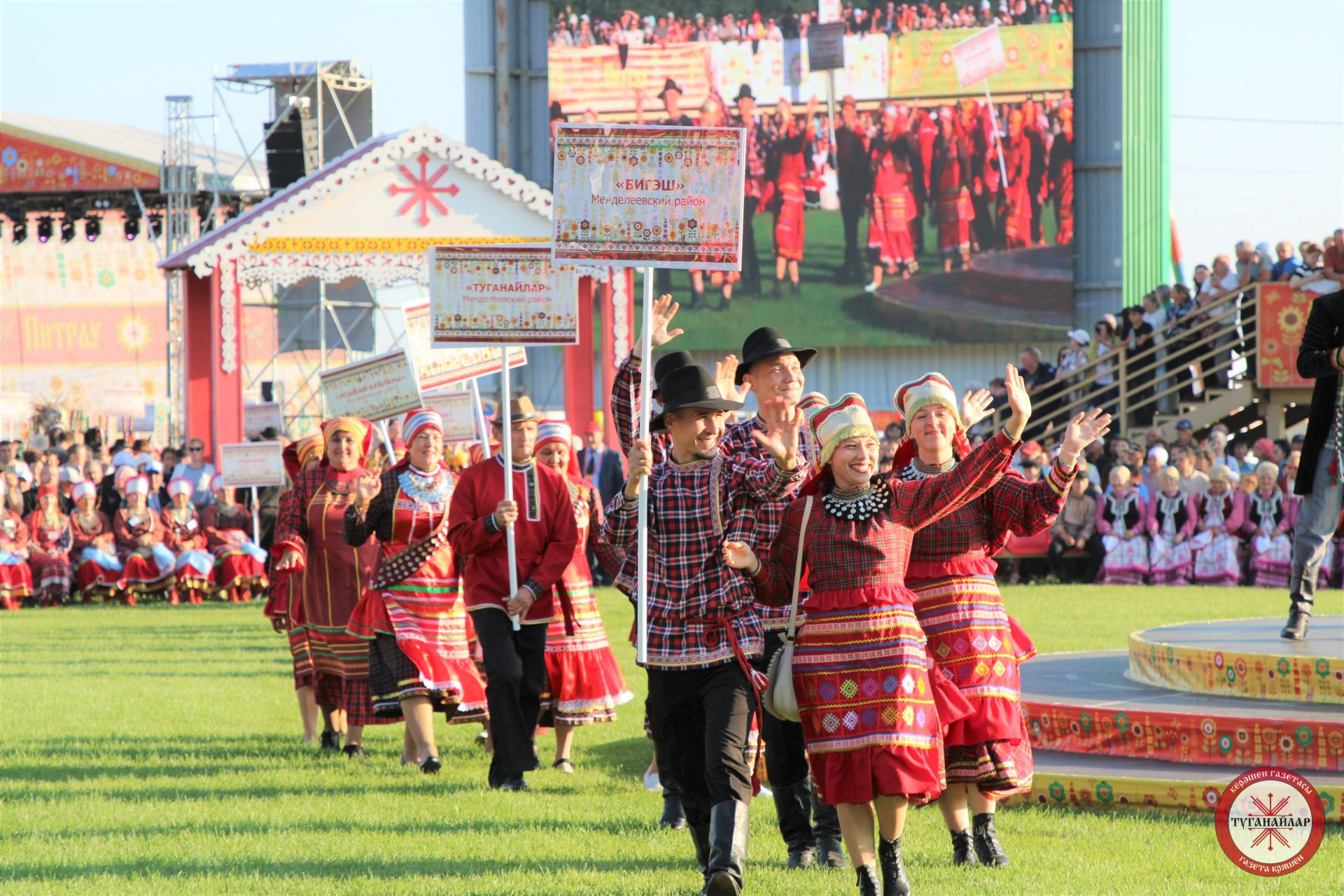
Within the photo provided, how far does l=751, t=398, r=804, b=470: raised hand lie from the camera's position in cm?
529

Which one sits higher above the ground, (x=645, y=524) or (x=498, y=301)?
(x=498, y=301)

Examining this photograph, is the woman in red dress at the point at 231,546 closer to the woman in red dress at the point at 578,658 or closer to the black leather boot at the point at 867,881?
the woman in red dress at the point at 578,658

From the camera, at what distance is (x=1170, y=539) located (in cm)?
1808

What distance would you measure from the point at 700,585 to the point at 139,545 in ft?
46.3

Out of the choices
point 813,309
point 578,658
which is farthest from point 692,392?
point 813,309

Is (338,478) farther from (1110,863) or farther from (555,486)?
(1110,863)

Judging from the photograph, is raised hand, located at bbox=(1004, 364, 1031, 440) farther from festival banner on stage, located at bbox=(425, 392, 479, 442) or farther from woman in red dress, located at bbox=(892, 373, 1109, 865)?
festival banner on stage, located at bbox=(425, 392, 479, 442)

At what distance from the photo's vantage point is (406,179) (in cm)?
1875

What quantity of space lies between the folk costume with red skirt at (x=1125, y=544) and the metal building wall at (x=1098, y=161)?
1392cm

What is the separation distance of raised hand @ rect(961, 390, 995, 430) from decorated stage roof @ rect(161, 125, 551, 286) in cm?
1311

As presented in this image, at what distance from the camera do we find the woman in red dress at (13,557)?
1806 centimetres

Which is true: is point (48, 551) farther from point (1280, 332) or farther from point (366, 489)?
point (1280, 332)

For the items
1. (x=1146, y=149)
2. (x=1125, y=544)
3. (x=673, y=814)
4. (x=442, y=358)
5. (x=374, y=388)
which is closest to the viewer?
(x=673, y=814)

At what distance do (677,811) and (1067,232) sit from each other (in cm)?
2568
